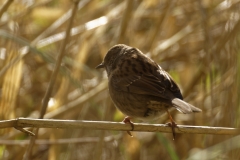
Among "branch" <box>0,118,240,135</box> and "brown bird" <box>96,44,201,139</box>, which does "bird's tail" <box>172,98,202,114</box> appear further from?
"branch" <box>0,118,240,135</box>

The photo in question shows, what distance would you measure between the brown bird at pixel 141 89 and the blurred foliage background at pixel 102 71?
0.58 ft

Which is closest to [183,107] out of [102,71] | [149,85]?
[149,85]

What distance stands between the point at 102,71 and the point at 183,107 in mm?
2194

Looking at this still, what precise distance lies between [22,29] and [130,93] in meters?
1.79

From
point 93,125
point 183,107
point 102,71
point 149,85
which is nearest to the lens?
point 93,125

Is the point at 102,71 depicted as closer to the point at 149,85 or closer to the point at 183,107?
the point at 149,85

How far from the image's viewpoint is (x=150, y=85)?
2.99 metres

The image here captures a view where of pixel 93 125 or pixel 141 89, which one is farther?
pixel 141 89

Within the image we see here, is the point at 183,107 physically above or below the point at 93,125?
below

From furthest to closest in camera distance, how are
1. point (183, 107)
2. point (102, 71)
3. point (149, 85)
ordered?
point (102, 71)
point (149, 85)
point (183, 107)

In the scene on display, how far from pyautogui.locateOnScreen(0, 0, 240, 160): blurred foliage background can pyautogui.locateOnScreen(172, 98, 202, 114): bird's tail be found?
38cm

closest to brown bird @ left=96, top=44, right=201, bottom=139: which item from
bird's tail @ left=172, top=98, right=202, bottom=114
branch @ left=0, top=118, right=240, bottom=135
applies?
bird's tail @ left=172, top=98, right=202, bottom=114

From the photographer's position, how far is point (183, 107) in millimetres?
2574

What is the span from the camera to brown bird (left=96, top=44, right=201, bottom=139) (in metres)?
2.91
